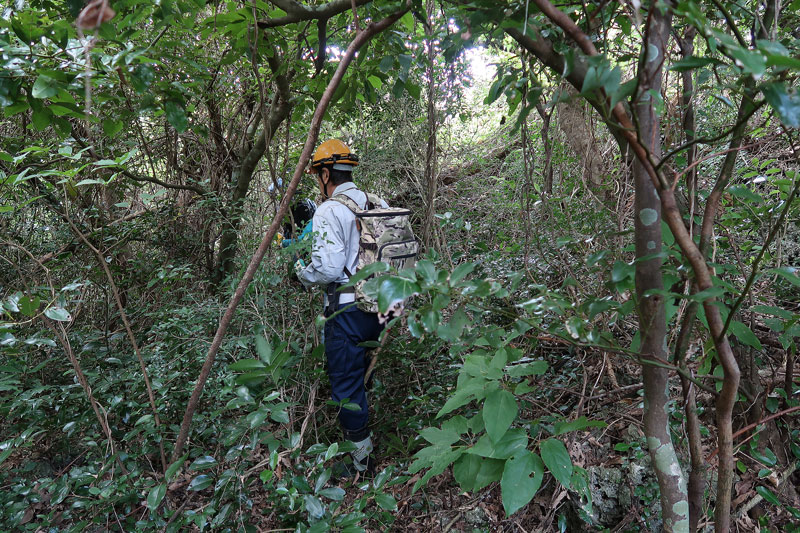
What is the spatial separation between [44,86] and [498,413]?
67.0 inches

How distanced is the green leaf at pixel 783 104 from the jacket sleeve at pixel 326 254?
2.02 metres

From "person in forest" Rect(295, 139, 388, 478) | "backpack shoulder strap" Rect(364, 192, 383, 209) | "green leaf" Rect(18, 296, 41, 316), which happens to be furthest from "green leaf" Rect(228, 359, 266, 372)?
"backpack shoulder strap" Rect(364, 192, 383, 209)

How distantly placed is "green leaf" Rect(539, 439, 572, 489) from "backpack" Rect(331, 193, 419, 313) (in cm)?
167

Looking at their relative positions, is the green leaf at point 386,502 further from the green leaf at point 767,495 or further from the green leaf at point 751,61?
the green leaf at point 751,61

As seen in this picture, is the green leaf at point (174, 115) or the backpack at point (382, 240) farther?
the backpack at point (382, 240)

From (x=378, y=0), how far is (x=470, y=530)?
2466 mm

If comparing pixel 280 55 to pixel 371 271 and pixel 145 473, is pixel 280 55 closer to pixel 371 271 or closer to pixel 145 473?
pixel 145 473

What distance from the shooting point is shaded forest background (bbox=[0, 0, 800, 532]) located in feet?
3.75

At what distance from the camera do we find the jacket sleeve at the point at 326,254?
2564 mm

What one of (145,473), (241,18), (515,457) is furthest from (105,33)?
(145,473)

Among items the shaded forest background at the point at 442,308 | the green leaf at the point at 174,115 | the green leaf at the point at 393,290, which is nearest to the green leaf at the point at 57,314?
the shaded forest background at the point at 442,308

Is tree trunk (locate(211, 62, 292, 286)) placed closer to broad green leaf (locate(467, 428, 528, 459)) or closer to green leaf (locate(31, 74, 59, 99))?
green leaf (locate(31, 74, 59, 99))

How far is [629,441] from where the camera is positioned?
7.25 feet

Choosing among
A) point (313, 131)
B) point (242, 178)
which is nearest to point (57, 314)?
point (313, 131)
